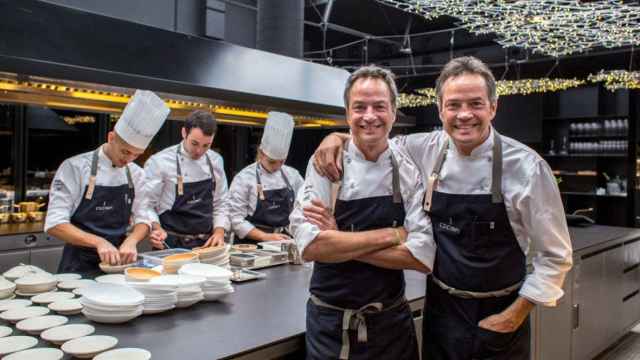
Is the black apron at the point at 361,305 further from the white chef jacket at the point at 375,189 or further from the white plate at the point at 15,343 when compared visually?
the white plate at the point at 15,343

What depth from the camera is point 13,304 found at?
1.76 meters

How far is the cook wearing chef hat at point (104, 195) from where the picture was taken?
7.86 feet

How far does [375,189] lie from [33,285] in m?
1.33

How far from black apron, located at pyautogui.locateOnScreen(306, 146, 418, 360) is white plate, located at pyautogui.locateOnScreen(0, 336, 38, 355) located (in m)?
0.81

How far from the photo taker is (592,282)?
373cm

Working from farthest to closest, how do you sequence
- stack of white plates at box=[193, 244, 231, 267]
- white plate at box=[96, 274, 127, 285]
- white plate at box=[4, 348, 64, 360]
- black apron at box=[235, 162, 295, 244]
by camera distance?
black apron at box=[235, 162, 295, 244]
stack of white plates at box=[193, 244, 231, 267]
white plate at box=[96, 274, 127, 285]
white plate at box=[4, 348, 64, 360]

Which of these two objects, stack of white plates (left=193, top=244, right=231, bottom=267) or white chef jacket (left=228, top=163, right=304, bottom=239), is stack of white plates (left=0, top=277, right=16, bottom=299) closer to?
stack of white plates (left=193, top=244, right=231, bottom=267)

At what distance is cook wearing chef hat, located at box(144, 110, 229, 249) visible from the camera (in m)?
3.19

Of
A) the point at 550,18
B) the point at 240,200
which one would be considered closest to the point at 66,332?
the point at 240,200

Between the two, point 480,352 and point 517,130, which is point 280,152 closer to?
point 480,352

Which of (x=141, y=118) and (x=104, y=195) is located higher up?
(x=141, y=118)

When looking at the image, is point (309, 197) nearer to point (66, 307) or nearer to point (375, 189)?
point (375, 189)

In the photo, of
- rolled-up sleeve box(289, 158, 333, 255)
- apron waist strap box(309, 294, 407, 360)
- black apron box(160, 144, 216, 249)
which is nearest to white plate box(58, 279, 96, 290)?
rolled-up sleeve box(289, 158, 333, 255)

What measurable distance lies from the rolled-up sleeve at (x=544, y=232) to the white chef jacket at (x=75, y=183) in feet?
6.43
